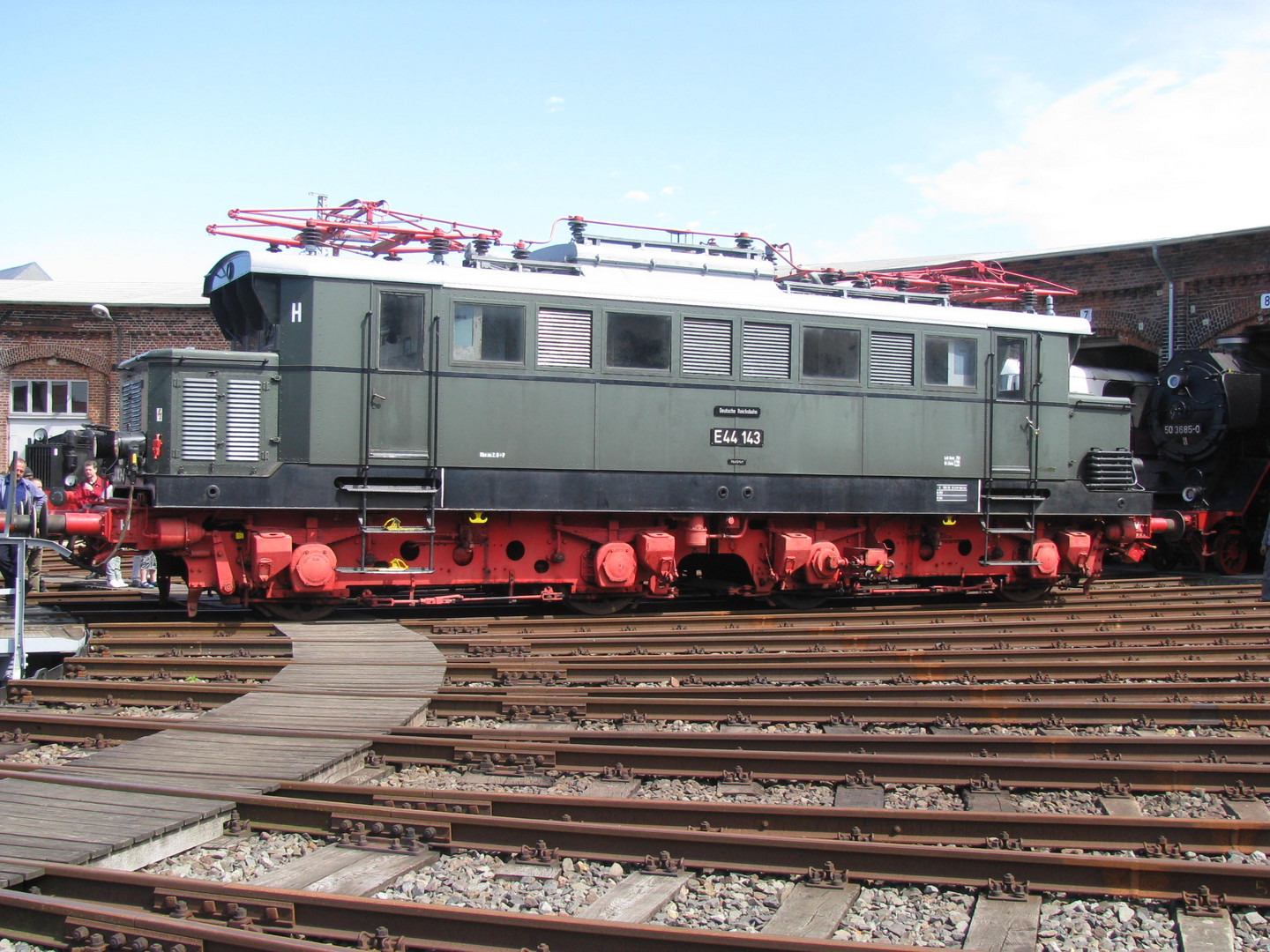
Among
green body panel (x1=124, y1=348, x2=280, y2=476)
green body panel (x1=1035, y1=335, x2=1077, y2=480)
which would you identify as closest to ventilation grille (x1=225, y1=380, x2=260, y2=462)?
green body panel (x1=124, y1=348, x2=280, y2=476)

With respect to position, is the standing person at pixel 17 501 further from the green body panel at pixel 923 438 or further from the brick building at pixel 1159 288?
the brick building at pixel 1159 288

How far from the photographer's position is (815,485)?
1203 centimetres

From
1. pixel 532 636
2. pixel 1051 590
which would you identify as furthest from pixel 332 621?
pixel 1051 590

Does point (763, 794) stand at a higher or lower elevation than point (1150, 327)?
lower

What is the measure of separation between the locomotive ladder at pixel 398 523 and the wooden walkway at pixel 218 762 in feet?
3.84

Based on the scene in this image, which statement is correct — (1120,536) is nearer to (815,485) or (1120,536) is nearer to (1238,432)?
(815,485)

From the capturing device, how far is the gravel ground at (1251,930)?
434 centimetres

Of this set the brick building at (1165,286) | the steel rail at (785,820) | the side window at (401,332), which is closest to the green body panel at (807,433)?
the side window at (401,332)

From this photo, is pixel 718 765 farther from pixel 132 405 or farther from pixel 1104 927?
pixel 132 405

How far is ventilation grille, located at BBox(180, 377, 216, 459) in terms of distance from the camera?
9977 mm

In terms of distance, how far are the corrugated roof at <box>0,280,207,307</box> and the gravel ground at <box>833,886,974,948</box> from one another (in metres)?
24.7

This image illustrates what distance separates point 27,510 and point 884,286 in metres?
10.9

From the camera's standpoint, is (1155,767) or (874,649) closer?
(1155,767)

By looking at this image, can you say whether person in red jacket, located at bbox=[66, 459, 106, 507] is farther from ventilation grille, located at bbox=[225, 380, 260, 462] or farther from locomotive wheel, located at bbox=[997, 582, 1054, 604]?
locomotive wheel, located at bbox=[997, 582, 1054, 604]
